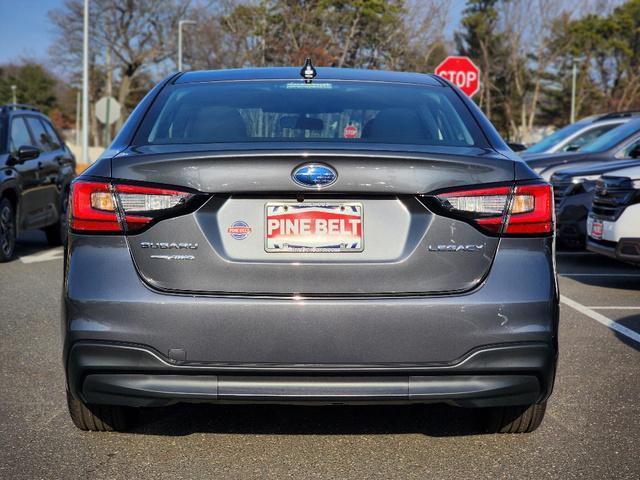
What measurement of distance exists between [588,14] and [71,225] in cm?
6568

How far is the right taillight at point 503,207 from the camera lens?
11.2 ft

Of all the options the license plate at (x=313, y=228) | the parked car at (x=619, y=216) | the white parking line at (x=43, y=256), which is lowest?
the white parking line at (x=43, y=256)

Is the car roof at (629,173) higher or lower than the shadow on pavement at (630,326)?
higher

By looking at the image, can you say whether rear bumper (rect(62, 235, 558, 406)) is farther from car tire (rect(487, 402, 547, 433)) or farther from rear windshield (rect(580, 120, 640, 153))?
rear windshield (rect(580, 120, 640, 153))

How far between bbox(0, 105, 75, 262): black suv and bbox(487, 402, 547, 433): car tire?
6.42 meters

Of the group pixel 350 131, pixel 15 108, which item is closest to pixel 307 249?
pixel 350 131

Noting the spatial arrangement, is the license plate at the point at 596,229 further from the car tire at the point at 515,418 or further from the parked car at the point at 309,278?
the parked car at the point at 309,278

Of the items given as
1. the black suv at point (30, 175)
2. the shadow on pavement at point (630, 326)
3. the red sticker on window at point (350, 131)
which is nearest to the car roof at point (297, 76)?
the red sticker on window at point (350, 131)

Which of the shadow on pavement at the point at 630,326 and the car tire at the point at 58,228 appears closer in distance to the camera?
the shadow on pavement at the point at 630,326

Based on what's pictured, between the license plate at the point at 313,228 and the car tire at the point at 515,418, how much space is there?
1.13 meters

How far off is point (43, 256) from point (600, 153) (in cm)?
668

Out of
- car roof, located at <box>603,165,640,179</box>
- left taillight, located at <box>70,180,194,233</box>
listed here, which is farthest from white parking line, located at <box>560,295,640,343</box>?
left taillight, located at <box>70,180,194,233</box>

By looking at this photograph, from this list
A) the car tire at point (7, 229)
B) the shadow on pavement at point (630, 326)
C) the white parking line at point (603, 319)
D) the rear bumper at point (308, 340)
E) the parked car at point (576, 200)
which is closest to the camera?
the rear bumper at point (308, 340)

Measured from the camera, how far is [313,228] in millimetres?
3381
